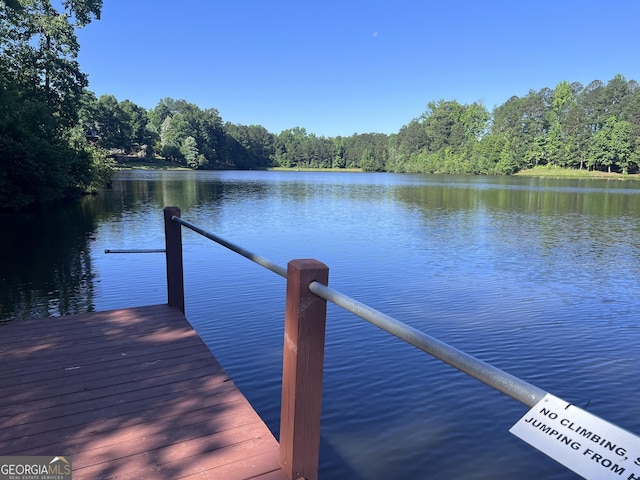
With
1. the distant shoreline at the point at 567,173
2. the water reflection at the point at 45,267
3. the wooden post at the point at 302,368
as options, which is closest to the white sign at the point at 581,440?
the wooden post at the point at 302,368

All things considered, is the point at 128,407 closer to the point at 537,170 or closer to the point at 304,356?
the point at 304,356

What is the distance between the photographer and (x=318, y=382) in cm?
202

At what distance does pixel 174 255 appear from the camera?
4.69 meters

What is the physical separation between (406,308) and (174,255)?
16.0 feet

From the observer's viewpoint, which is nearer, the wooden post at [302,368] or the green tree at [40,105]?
the wooden post at [302,368]

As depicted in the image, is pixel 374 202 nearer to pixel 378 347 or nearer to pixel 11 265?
pixel 11 265

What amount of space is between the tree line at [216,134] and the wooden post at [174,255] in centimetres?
1700

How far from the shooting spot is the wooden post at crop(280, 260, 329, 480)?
1.89 meters

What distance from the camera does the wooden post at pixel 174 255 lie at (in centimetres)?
456

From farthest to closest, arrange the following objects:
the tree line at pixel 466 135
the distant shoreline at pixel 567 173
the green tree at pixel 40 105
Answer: the tree line at pixel 466 135 < the distant shoreline at pixel 567 173 < the green tree at pixel 40 105

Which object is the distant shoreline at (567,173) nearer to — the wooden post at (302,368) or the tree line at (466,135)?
the tree line at (466,135)

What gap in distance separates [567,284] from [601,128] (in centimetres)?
8237

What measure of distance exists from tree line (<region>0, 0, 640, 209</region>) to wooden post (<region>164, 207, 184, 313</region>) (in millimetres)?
16997

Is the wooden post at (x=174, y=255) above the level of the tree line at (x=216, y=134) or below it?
below
